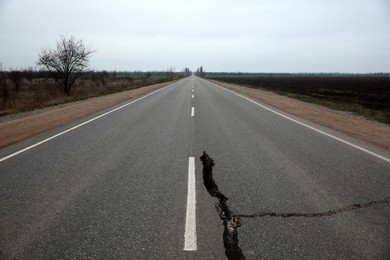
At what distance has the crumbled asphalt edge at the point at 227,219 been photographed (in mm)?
3254

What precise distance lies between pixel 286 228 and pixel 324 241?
0.43 metres

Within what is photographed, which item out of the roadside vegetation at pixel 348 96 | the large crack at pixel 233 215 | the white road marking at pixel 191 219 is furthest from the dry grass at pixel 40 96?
the roadside vegetation at pixel 348 96

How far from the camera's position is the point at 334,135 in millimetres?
9453

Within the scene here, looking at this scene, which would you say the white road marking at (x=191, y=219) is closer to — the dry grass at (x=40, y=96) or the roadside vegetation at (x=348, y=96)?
the roadside vegetation at (x=348, y=96)

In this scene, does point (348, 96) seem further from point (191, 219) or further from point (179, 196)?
point (191, 219)

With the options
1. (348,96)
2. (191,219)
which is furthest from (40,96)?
(348,96)

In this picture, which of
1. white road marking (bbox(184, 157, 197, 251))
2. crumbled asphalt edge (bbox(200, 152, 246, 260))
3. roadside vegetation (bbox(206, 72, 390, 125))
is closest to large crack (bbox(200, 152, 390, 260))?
crumbled asphalt edge (bbox(200, 152, 246, 260))

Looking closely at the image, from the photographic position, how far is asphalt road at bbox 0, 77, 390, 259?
3.36 meters

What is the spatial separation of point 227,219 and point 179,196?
0.94 metres

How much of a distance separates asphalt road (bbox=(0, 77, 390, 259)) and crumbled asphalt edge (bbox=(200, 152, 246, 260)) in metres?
0.08

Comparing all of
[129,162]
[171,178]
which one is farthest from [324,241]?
[129,162]

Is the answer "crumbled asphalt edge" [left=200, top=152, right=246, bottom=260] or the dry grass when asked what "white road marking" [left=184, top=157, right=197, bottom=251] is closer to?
"crumbled asphalt edge" [left=200, top=152, right=246, bottom=260]

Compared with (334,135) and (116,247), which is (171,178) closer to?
(116,247)

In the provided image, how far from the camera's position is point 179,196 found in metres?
4.67
